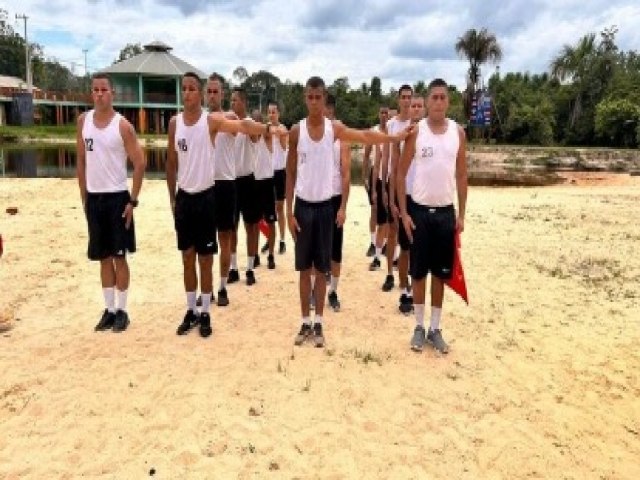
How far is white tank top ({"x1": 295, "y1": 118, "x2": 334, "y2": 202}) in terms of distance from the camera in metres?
4.98

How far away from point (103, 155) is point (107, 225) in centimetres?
69

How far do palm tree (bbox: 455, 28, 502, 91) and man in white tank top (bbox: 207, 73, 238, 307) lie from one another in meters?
44.7

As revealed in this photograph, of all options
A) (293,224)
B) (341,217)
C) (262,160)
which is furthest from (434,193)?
(262,160)

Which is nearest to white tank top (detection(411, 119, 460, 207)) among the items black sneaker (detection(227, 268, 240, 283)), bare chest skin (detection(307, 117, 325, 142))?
bare chest skin (detection(307, 117, 325, 142))

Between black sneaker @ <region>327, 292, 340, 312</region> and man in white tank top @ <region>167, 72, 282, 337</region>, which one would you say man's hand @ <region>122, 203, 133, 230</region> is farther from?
black sneaker @ <region>327, 292, 340, 312</region>

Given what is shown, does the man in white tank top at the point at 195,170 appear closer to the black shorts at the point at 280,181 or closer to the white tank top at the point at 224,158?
the white tank top at the point at 224,158

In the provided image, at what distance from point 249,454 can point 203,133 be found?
2.96 meters

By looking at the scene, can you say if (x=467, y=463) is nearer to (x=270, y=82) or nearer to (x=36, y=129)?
(x=36, y=129)

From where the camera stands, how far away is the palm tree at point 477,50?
4647cm

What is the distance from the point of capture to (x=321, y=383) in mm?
4613

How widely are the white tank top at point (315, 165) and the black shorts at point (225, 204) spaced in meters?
1.49

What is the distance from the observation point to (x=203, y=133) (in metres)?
5.23

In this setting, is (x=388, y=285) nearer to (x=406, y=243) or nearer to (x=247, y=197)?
(x=406, y=243)

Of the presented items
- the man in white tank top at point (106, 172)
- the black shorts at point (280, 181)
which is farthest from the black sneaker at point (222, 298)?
the black shorts at point (280, 181)
